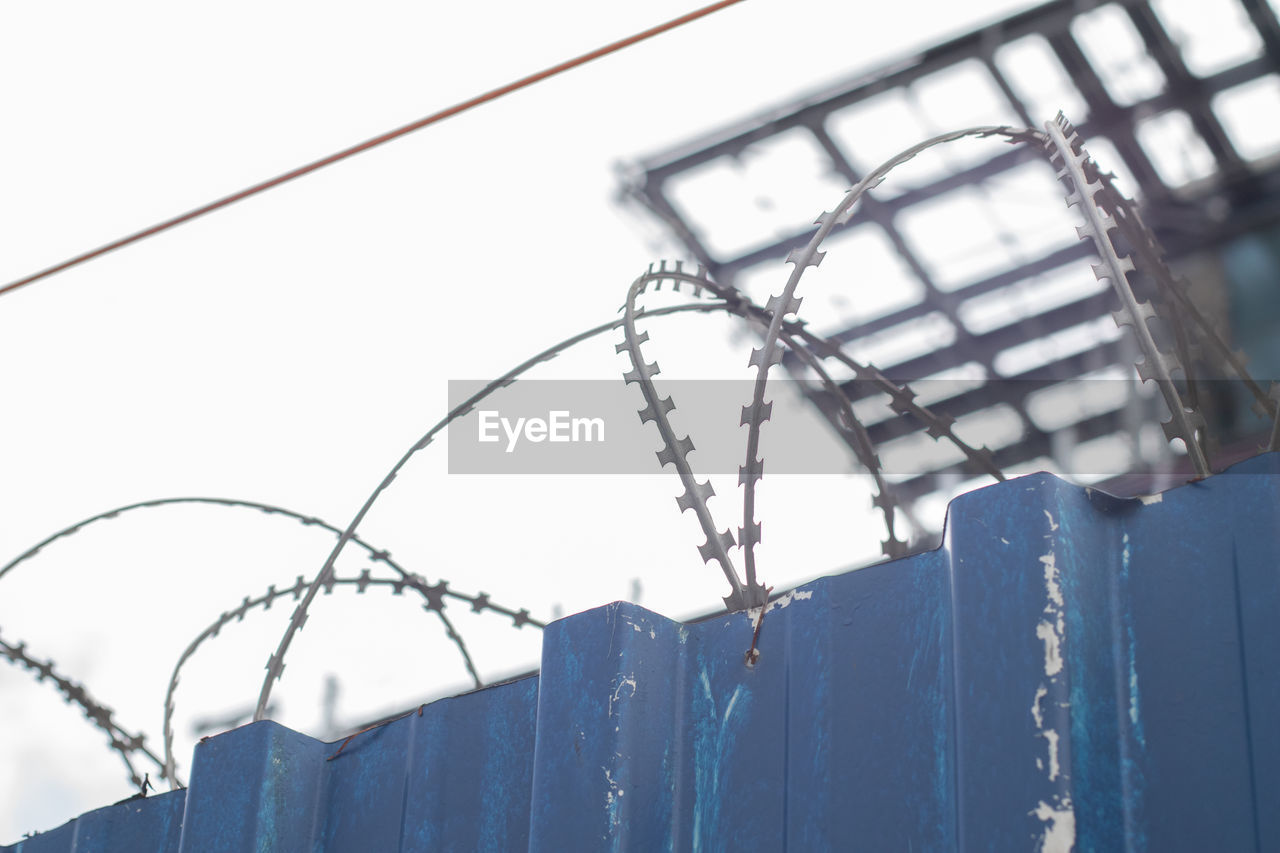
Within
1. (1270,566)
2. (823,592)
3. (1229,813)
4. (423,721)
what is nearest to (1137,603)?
(1270,566)

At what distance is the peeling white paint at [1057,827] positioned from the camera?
3.54 metres

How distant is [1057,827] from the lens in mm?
3555

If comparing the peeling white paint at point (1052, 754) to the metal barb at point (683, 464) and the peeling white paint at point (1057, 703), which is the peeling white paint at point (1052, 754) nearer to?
the peeling white paint at point (1057, 703)

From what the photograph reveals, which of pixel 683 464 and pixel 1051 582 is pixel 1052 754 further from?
pixel 683 464

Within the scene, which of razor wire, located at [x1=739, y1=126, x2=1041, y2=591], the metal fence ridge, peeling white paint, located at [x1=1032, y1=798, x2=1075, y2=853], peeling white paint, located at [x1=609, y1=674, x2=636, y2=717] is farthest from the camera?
peeling white paint, located at [x1=609, y1=674, x2=636, y2=717]

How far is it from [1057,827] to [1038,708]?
28cm

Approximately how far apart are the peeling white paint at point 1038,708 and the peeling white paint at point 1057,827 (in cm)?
18

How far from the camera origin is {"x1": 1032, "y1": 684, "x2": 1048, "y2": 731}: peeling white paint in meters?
3.68

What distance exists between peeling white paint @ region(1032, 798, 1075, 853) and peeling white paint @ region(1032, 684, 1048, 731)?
0.18 m

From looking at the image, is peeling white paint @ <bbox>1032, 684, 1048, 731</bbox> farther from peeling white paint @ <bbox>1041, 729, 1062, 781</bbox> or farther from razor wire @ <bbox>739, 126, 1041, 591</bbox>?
razor wire @ <bbox>739, 126, 1041, 591</bbox>

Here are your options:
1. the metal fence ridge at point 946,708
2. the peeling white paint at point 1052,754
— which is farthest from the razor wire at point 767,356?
the peeling white paint at point 1052,754

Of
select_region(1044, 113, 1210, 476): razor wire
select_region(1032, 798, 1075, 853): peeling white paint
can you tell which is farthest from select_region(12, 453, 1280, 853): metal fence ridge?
select_region(1044, 113, 1210, 476): razor wire

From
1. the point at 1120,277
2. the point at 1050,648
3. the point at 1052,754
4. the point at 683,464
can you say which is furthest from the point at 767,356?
the point at 1052,754

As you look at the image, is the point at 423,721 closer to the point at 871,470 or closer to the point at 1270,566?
the point at 871,470
